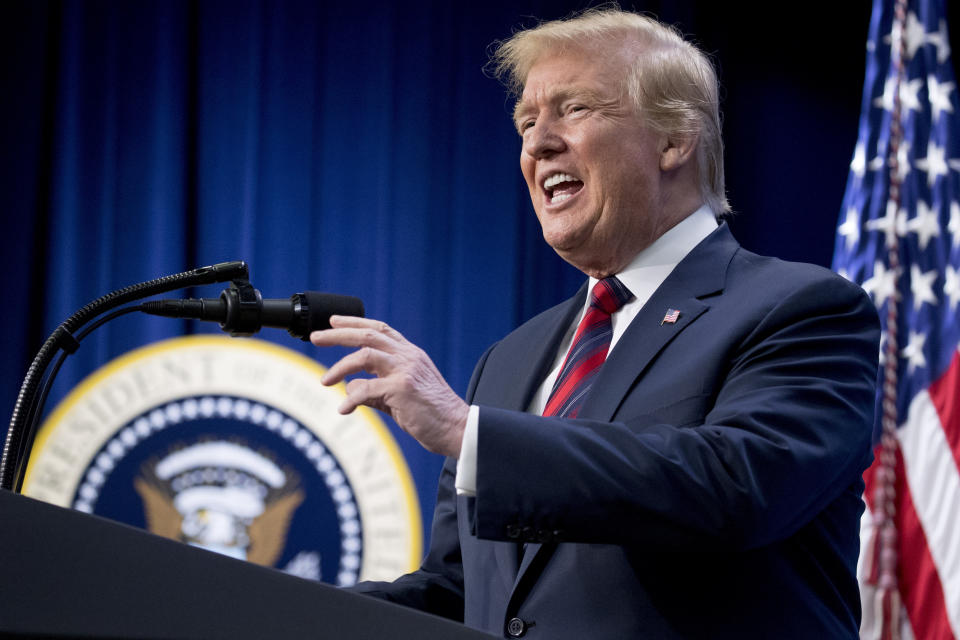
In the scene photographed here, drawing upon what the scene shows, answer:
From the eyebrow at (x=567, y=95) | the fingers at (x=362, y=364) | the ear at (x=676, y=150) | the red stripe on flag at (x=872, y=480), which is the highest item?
the eyebrow at (x=567, y=95)

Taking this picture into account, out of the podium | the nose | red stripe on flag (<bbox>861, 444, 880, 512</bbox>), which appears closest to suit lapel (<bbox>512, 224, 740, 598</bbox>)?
the nose

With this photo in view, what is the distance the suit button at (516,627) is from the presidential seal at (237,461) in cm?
171

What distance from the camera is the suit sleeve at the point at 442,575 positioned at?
1.56 meters

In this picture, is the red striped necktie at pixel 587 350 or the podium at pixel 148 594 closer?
the podium at pixel 148 594

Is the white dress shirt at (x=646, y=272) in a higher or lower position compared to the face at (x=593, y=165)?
lower

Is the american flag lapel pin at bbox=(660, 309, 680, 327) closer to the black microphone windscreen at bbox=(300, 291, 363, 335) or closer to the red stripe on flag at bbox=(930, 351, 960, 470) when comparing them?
the black microphone windscreen at bbox=(300, 291, 363, 335)

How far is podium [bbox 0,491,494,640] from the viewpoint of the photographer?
22.0 inches

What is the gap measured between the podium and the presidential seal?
2.47 m

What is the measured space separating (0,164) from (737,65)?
261cm

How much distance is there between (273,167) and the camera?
326 centimetres

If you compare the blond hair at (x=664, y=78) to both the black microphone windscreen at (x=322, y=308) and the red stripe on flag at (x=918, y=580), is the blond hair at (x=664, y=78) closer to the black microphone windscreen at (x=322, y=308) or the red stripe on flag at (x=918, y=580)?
the black microphone windscreen at (x=322, y=308)

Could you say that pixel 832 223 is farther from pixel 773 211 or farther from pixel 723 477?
pixel 723 477

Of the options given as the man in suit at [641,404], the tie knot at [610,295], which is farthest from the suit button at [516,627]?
the tie knot at [610,295]

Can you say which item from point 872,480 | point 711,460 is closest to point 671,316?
point 711,460
